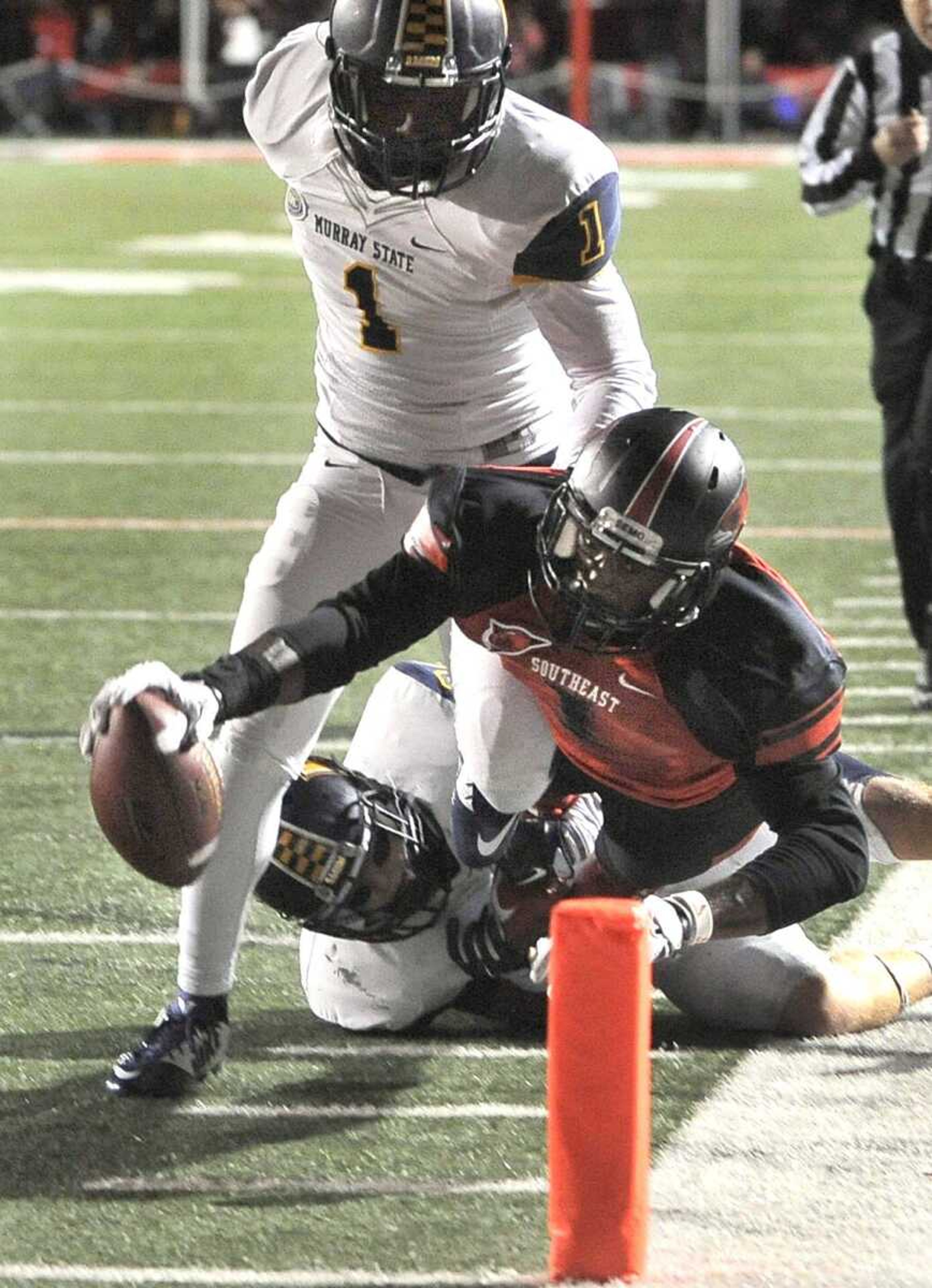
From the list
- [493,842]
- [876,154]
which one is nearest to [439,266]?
[493,842]

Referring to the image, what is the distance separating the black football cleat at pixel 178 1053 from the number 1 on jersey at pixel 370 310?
3.33 feet

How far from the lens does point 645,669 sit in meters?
3.49

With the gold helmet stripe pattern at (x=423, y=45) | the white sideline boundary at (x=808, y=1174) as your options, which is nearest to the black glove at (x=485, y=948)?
the white sideline boundary at (x=808, y=1174)

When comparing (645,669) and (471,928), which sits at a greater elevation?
(645,669)

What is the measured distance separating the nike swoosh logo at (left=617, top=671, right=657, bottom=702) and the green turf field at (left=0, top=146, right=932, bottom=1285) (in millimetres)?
561

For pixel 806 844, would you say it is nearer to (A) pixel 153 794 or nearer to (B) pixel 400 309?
(A) pixel 153 794

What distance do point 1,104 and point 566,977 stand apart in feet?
72.1

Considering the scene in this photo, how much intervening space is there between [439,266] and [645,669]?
2.32ft

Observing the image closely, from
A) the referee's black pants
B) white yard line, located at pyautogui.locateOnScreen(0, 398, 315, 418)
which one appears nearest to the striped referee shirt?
the referee's black pants

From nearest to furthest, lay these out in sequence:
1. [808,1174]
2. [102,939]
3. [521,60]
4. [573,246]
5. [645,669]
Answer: [808,1174] < [645,669] < [573,246] < [102,939] < [521,60]

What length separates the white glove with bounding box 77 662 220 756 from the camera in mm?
3158

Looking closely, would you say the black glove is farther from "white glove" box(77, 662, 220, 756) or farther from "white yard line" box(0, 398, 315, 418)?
"white yard line" box(0, 398, 315, 418)

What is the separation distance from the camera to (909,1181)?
126 inches

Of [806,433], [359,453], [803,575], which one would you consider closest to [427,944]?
[359,453]
